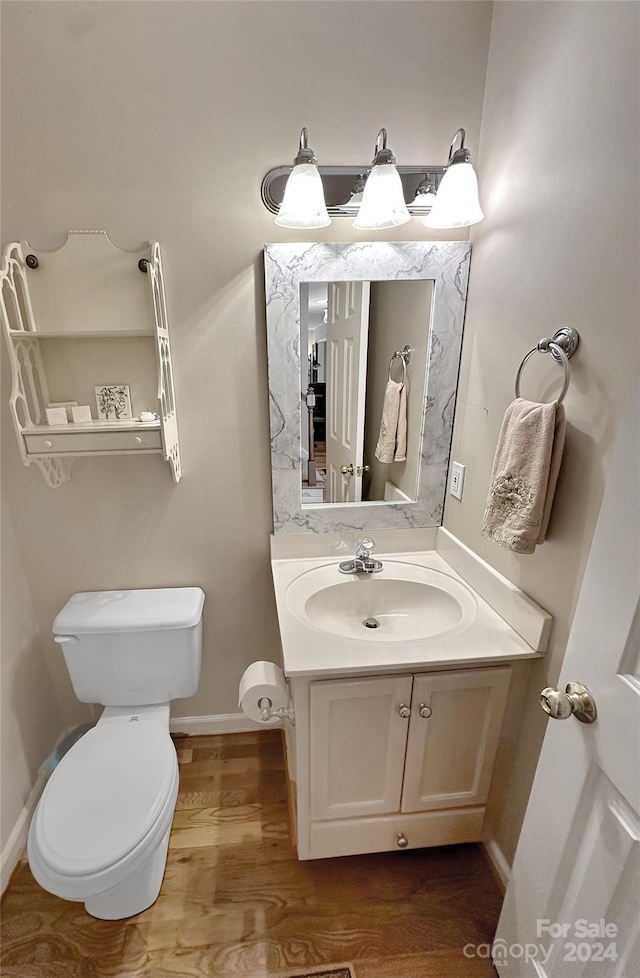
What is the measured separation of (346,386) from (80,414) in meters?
0.82

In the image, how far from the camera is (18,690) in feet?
4.84

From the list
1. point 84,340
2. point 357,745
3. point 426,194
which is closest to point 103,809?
point 357,745

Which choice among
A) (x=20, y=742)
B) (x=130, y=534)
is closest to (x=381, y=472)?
(x=130, y=534)

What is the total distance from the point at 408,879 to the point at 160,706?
3.11 feet

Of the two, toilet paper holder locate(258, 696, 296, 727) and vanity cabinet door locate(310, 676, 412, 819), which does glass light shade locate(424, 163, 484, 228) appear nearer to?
vanity cabinet door locate(310, 676, 412, 819)

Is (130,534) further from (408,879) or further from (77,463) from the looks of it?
(408,879)

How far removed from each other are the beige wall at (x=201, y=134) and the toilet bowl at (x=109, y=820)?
418 millimetres

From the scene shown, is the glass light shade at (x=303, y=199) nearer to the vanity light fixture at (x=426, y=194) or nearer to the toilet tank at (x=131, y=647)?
the vanity light fixture at (x=426, y=194)

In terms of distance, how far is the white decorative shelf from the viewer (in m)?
1.24

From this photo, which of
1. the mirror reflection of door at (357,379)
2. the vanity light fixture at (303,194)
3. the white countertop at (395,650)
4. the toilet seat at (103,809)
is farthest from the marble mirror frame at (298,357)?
the toilet seat at (103,809)

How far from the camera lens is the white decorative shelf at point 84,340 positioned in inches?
48.7

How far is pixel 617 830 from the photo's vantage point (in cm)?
71

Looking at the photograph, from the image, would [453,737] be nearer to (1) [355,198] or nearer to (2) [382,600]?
(2) [382,600]

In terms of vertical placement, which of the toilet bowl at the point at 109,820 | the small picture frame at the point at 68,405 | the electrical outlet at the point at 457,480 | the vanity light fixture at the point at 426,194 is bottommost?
the toilet bowl at the point at 109,820
